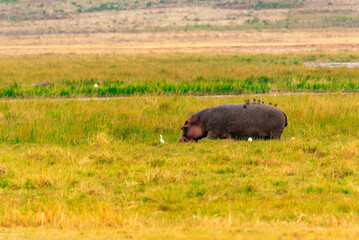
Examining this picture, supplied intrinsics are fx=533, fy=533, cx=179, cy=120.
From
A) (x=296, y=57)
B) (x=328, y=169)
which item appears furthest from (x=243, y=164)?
(x=296, y=57)

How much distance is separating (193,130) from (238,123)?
109 centimetres

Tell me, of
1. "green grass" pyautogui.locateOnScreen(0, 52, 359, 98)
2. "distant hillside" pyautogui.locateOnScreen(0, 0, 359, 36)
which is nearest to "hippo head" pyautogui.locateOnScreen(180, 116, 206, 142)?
"green grass" pyautogui.locateOnScreen(0, 52, 359, 98)

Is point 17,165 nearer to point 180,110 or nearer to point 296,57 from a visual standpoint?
point 180,110

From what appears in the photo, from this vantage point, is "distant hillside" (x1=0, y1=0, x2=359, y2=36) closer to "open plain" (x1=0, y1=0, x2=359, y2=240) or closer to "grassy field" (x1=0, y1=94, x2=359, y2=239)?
"open plain" (x1=0, y1=0, x2=359, y2=240)

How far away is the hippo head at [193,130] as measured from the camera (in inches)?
498

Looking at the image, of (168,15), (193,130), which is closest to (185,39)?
(168,15)

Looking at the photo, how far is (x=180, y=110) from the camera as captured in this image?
1627cm

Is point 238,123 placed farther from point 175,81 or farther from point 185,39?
point 185,39

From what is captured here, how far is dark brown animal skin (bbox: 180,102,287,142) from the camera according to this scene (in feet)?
40.6

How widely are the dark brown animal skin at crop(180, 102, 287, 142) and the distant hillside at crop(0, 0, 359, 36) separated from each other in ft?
247

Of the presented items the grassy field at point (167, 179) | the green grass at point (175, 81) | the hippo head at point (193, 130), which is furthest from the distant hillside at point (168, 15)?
the hippo head at point (193, 130)

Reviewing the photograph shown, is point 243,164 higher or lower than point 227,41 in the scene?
higher

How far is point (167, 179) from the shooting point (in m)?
8.88

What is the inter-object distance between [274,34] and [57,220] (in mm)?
75419
